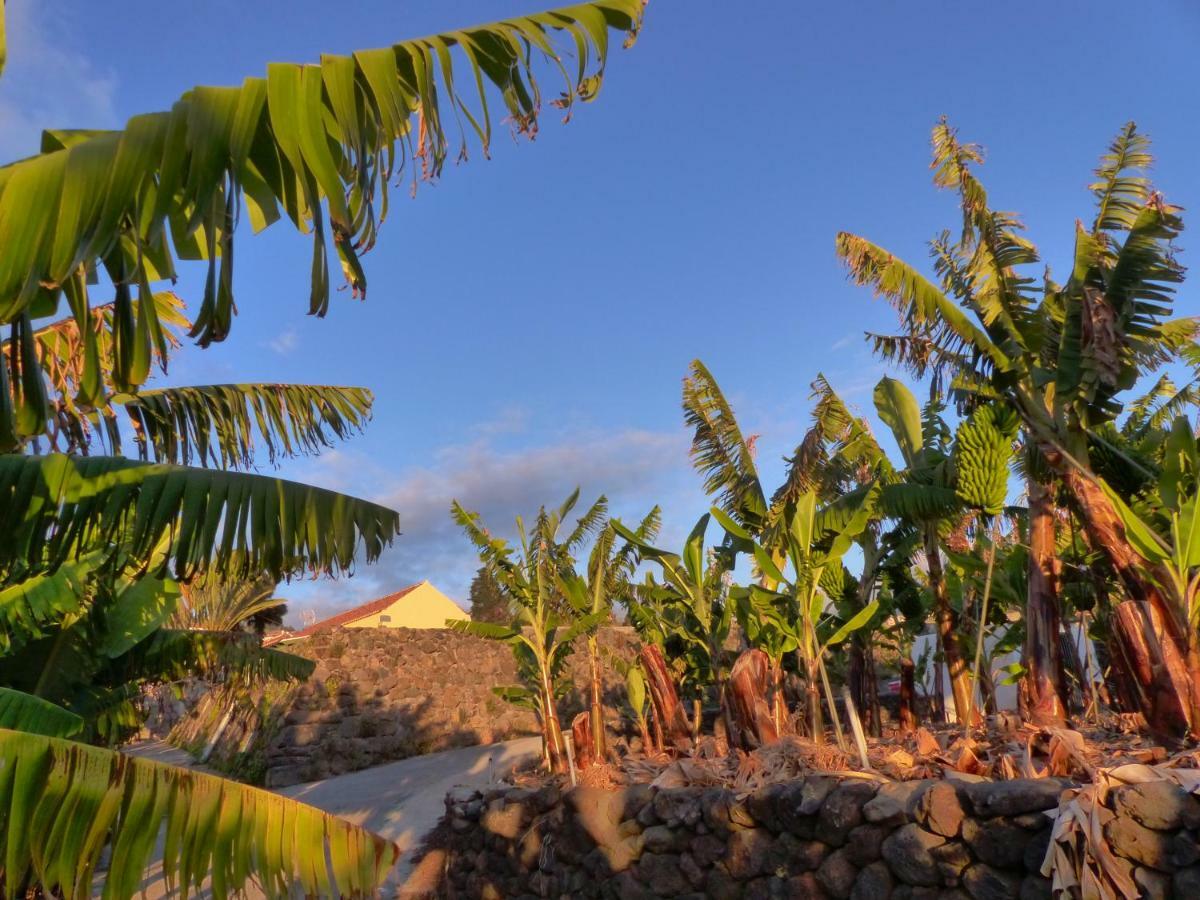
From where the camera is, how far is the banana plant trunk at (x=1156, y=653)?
207 inches

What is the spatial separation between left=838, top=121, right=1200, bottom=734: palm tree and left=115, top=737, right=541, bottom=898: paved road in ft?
23.0

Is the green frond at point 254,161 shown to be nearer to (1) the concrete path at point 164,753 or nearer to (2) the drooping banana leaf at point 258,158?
(2) the drooping banana leaf at point 258,158

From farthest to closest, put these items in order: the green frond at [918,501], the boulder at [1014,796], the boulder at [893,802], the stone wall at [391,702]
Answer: the stone wall at [391,702] → the green frond at [918,501] → the boulder at [893,802] → the boulder at [1014,796]

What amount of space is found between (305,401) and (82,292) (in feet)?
9.83

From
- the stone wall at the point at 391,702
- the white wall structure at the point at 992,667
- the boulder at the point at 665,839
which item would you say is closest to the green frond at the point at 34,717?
the boulder at the point at 665,839

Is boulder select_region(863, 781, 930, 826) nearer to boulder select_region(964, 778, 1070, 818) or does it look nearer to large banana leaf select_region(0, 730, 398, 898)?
boulder select_region(964, 778, 1070, 818)

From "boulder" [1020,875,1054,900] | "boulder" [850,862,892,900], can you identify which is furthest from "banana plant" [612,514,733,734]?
"boulder" [1020,875,1054,900]

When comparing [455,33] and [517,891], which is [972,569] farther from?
[455,33]

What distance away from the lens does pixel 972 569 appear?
9.31 meters

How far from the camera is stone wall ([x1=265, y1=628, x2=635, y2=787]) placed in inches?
546

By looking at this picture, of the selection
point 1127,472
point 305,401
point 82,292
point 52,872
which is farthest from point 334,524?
point 1127,472

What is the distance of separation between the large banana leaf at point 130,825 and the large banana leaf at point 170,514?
908 mm

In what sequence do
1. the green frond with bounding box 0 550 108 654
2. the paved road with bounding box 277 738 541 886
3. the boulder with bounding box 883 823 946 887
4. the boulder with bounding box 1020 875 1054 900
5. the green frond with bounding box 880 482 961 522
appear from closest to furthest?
the boulder with bounding box 1020 875 1054 900, the boulder with bounding box 883 823 946 887, the green frond with bounding box 0 550 108 654, the green frond with bounding box 880 482 961 522, the paved road with bounding box 277 738 541 886

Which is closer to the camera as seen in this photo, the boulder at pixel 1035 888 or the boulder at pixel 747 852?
the boulder at pixel 1035 888
